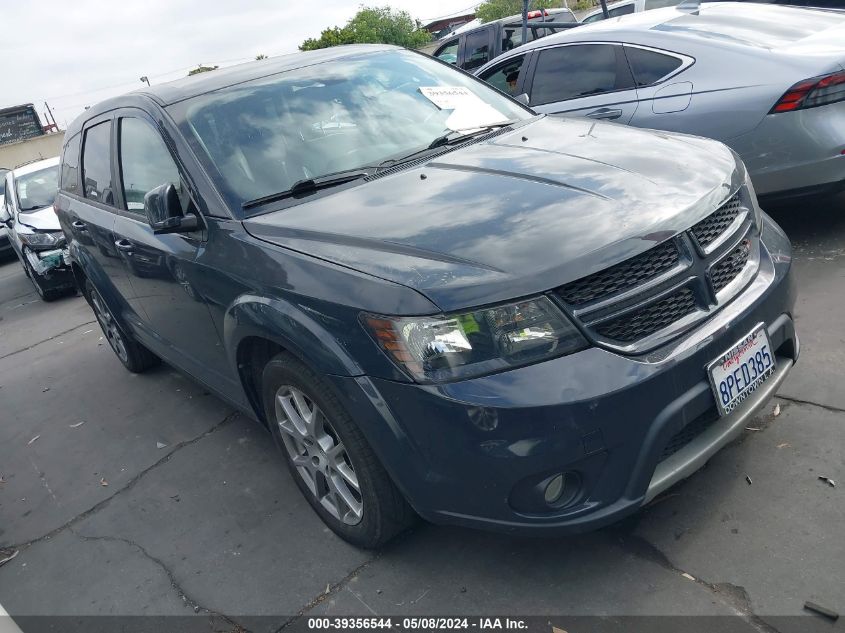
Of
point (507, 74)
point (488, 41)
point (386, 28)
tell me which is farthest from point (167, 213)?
point (386, 28)

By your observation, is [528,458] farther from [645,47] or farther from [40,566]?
[645,47]

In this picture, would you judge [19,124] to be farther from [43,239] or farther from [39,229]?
[43,239]

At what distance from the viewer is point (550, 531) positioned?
7.18ft

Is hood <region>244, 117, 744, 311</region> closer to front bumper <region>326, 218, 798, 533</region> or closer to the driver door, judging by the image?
front bumper <region>326, 218, 798, 533</region>

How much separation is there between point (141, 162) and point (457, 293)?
90.3 inches

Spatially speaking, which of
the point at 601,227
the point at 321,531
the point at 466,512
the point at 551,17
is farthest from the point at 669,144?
the point at 551,17

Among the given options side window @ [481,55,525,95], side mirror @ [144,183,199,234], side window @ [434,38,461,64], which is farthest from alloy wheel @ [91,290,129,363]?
side window @ [434,38,461,64]

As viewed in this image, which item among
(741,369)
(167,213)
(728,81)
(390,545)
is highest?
(167,213)

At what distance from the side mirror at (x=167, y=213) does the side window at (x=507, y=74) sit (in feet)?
13.2

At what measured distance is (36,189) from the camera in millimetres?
9609

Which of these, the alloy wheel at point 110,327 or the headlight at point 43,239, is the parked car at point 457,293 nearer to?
the alloy wheel at point 110,327

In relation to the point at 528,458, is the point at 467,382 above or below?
above

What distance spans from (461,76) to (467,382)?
2451mm

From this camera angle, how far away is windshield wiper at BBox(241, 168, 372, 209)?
289 cm
